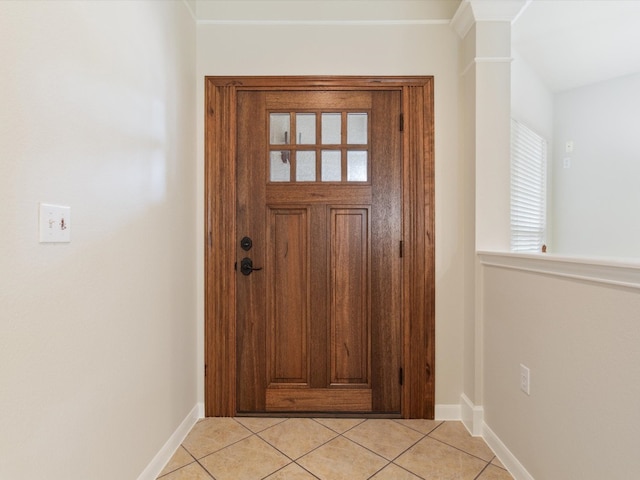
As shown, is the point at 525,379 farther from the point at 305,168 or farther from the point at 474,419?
the point at 305,168

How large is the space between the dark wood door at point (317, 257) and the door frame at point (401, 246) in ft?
0.16

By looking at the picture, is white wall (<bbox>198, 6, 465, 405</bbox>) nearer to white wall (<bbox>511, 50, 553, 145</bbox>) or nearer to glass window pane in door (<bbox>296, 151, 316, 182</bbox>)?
glass window pane in door (<bbox>296, 151, 316, 182</bbox>)

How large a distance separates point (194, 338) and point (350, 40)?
82.2 inches

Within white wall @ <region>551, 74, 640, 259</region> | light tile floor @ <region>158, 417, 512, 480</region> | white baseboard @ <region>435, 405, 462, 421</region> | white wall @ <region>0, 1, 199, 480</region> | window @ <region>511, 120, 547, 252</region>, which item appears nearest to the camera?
white wall @ <region>0, 1, 199, 480</region>

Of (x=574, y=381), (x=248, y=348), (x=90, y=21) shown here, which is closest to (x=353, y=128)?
(x=90, y=21)

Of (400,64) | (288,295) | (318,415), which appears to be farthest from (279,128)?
(318,415)

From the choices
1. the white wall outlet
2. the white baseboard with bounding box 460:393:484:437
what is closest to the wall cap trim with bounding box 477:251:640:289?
the white wall outlet

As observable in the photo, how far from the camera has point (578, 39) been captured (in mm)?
2303

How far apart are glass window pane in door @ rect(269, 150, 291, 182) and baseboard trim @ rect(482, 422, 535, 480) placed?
1823 millimetres

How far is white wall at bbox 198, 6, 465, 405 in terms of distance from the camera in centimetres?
198

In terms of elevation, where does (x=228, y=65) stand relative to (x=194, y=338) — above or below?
above

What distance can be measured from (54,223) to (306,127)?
58.6 inches

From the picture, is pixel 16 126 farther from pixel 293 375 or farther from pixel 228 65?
pixel 293 375

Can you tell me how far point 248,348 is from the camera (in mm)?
2006
